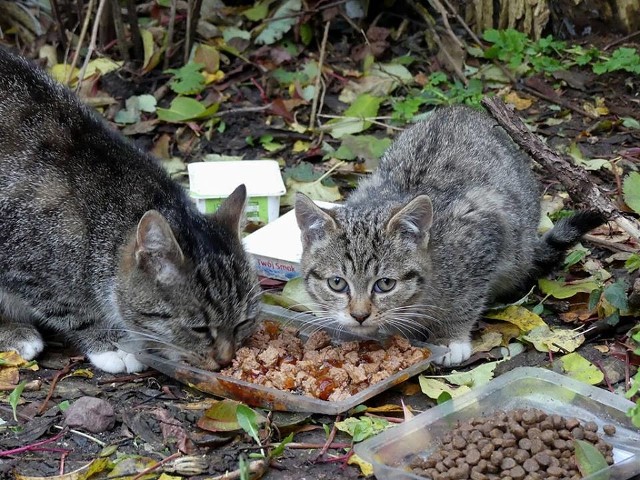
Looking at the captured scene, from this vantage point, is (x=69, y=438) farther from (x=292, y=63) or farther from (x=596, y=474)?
(x=292, y=63)

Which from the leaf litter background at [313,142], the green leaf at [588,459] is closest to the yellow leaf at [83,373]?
the leaf litter background at [313,142]

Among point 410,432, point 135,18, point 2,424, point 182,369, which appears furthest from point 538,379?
point 135,18

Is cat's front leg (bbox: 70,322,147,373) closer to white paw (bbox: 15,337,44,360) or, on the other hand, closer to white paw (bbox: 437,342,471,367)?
white paw (bbox: 15,337,44,360)

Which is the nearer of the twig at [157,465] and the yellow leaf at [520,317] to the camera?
the twig at [157,465]

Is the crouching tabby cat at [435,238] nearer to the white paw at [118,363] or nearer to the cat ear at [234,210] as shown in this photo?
the cat ear at [234,210]

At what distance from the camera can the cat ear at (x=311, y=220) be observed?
5.45 meters

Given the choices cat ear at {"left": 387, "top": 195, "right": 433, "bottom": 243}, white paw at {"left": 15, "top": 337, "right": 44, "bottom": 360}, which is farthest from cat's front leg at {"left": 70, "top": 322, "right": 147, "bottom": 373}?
cat ear at {"left": 387, "top": 195, "right": 433, "bottom": 243}

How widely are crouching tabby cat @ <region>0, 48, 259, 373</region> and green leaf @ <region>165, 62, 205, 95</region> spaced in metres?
2.69

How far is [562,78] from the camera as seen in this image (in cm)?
838

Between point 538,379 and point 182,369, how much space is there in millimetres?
1827

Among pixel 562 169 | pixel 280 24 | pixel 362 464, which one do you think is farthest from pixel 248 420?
pixel 280 24

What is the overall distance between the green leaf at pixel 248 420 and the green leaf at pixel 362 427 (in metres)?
0.42

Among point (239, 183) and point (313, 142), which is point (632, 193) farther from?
point (313, 142)

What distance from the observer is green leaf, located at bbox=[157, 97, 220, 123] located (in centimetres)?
805
